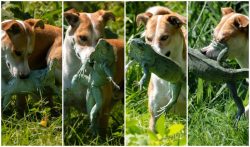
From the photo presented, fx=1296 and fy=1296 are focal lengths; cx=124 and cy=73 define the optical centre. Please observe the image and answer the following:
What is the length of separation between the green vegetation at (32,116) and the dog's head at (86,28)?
0.16m

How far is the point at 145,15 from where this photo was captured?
26.6 feet

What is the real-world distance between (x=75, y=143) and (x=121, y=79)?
1.65 feet

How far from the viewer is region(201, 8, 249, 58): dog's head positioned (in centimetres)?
803

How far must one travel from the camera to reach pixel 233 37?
8039mm

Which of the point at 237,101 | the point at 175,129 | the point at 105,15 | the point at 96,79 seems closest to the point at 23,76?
the point at 96,79

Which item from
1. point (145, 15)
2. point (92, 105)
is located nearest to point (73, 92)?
point (92, 105)

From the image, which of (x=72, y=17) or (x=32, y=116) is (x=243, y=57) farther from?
(x=32, y=116)

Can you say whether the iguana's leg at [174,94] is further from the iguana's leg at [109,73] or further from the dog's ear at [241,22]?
the dog's ear at [241,22]

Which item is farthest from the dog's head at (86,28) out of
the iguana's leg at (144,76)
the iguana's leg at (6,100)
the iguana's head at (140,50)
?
the iguana's leg at (6,100)

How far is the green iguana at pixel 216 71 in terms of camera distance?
8102 mm

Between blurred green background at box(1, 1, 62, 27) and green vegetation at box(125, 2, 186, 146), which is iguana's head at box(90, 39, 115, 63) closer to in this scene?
green vegetation at box(125, 2, 186, 146)

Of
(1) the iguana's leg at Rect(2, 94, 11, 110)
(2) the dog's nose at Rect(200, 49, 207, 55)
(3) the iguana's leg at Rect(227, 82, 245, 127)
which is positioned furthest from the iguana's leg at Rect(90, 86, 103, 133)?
(3) the iguana's leg at Rect(227, 82, 245, 127)

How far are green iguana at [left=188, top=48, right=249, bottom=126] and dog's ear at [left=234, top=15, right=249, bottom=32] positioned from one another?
22 centimetres

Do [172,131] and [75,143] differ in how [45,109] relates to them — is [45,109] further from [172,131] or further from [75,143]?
[172,131]
